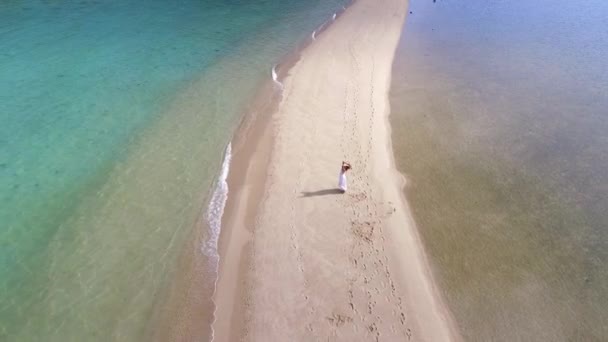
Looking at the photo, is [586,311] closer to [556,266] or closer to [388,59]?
[556,266]

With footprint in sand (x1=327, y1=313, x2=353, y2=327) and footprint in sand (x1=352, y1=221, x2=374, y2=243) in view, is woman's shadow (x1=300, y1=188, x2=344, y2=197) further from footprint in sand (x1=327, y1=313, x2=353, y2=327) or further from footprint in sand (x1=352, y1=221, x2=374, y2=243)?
footprint in sand (x1=327, y1=313, x2=353, y2=327)

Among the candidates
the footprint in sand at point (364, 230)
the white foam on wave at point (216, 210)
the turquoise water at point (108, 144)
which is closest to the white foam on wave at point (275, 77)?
the turquoise water at point (108, 144)

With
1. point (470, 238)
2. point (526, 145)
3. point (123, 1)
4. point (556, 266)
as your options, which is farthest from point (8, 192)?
point (123, 1)

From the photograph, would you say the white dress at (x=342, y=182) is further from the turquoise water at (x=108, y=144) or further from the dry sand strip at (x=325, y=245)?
the turquoise water at (x=108, y=144)

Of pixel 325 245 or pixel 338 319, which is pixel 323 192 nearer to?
pixel 325 245

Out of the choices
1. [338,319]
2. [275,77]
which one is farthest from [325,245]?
[275,77]

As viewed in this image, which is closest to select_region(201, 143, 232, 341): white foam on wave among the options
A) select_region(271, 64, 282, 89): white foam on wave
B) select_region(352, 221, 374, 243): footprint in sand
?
select_region(352, 221, 374, 243): footprint in sand
